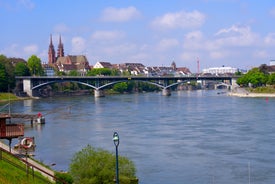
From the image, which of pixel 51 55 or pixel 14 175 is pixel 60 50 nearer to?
pixel 51 55

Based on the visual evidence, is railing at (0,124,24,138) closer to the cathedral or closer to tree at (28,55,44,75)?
tree at (28,55,44,75)

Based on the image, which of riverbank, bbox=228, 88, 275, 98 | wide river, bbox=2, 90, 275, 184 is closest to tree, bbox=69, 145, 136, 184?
wide river, bbox=2, 90, 275, 184

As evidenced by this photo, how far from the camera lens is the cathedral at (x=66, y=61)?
168 m

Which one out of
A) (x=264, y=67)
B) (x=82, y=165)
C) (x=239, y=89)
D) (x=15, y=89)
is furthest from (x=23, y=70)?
(x=82, y=165)

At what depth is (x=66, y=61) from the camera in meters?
175

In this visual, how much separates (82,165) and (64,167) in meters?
7.81

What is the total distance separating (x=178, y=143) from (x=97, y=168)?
16777mm

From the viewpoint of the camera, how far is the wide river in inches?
968

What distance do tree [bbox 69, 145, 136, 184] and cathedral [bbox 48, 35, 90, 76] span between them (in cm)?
14873

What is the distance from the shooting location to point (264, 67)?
131 metres

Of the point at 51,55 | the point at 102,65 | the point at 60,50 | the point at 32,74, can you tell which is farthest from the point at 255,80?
the point at 60,50

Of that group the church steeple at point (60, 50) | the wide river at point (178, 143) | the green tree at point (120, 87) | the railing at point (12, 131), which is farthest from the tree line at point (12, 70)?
the railing at point (12, 131)

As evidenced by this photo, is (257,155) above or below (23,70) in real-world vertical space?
below

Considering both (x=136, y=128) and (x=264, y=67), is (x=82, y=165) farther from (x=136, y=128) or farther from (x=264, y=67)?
(x=264, y=67)
